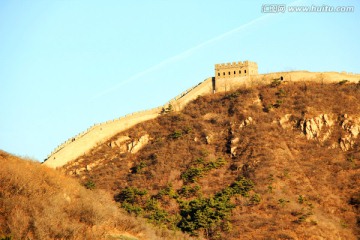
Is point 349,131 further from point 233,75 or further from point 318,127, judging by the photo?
point 233,75

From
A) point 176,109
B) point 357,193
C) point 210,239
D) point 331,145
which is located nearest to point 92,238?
point 210,239

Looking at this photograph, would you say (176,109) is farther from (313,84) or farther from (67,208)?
(67,208)

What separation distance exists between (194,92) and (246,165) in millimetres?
20343

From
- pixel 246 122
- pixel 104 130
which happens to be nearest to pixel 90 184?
pixel 104 130

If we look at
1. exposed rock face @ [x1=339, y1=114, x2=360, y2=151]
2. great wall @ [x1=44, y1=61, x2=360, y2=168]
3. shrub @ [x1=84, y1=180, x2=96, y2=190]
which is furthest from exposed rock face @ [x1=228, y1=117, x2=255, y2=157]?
shrub @ [x1=84, y1=180, x2=96, y2=190]

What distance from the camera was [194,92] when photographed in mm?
80875

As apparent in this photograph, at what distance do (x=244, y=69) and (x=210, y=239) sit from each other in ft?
113

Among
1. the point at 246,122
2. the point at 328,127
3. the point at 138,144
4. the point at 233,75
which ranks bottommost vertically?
the point at 138,144

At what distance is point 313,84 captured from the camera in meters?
75.8

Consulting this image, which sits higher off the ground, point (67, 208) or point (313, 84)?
point (313, 84)

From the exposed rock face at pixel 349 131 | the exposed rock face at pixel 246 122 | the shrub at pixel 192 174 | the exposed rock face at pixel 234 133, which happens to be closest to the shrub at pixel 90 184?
the shrub at pixel 192 174

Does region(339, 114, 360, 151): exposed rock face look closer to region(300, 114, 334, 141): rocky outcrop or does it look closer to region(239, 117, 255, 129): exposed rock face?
region(300, 114, 334, 141): rocky outcrop

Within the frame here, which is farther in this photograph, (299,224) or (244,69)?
(244,69)

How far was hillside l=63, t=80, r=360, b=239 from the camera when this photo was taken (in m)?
54.1
